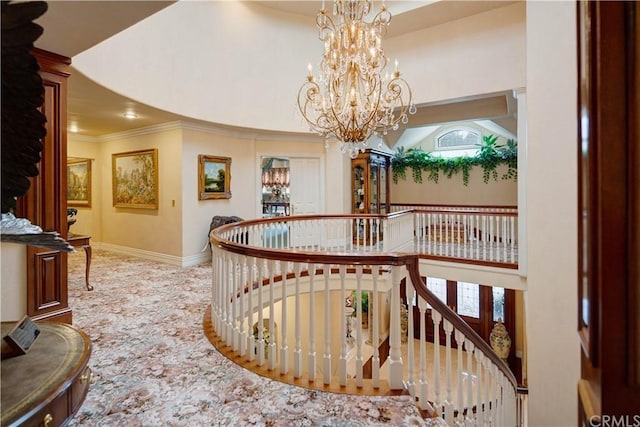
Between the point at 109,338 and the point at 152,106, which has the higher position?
the point at 152,106

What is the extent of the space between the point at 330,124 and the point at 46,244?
3208 mm

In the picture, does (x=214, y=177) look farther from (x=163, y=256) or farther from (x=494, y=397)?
(x=494, y=397)

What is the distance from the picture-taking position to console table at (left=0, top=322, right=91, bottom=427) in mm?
731

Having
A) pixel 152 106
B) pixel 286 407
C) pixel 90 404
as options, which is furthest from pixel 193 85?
pixel 286 407

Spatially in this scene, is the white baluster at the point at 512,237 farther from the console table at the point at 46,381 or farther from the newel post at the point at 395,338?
the console table at the point at 46,381

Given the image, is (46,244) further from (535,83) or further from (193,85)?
(193,85)

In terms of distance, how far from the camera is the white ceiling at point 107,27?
1.86m

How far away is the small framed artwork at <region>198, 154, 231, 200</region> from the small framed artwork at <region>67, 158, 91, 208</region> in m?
2.93

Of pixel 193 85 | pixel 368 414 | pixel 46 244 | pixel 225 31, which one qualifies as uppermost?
pixel 225 31

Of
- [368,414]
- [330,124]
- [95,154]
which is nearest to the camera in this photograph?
[368,414]

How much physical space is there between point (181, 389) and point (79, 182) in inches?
269

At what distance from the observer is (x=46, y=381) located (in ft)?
2.70

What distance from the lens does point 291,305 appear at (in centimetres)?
545

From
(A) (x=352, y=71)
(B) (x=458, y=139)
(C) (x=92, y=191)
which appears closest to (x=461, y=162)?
(B) (x=458, y=139)
